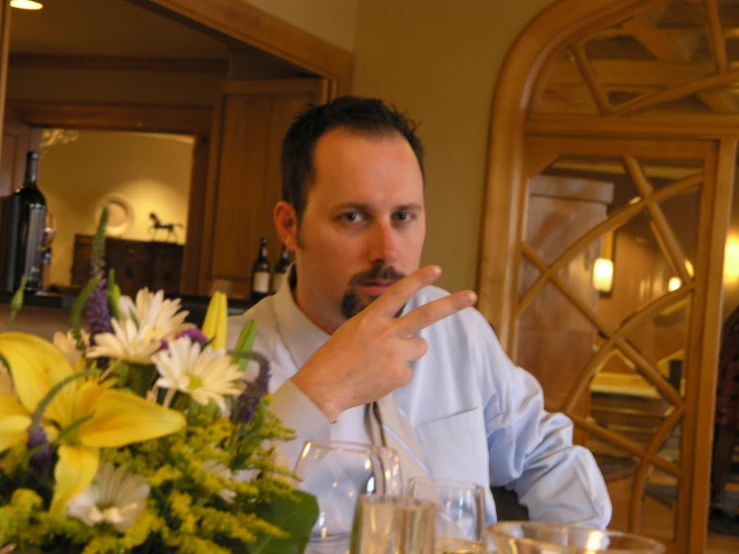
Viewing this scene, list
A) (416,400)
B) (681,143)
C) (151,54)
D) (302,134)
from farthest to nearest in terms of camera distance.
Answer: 1. (151,54)
2. (681,143)
3. (302,134)
4. (416,400)

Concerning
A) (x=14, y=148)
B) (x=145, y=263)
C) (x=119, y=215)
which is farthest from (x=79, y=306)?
(x=119, y=215)

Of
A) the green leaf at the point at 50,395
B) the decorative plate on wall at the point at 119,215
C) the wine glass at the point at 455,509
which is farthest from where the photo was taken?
the decorative plate on wall at the point at 119,215

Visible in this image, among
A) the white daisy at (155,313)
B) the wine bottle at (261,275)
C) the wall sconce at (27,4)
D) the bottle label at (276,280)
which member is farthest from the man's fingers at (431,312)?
the wall sconce at (27,4)

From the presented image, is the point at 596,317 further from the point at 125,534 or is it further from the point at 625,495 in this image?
the point at 125,534

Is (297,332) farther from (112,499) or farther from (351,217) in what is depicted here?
(112,499)

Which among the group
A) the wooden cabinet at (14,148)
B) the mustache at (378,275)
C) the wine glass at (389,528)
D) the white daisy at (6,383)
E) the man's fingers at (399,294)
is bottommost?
the wine glass at (389,528)

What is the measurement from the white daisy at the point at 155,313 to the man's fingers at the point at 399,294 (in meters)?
0.41

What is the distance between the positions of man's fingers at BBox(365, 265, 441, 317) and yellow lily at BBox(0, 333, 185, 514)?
47cm

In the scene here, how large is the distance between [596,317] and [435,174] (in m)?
0.93

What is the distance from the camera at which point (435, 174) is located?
4.50 meters

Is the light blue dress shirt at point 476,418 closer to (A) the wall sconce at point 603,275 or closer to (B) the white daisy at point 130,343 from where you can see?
(B) the white daisy at point 130,343

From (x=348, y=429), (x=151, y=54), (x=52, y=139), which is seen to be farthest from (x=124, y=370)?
(x=52, y=139)

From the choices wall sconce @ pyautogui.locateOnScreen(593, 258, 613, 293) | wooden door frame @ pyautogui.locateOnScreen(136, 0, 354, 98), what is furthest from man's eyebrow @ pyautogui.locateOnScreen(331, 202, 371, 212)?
wall sconce @ pyautogui.locateOnScreen(593, 258, 613, 293)

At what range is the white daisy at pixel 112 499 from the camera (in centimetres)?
60
